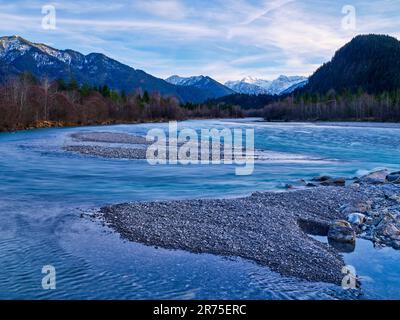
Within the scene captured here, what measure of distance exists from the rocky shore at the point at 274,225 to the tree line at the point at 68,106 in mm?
66986

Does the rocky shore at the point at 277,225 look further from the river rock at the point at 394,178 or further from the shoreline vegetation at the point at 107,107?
the shoreline vegetation at the point at 107,107

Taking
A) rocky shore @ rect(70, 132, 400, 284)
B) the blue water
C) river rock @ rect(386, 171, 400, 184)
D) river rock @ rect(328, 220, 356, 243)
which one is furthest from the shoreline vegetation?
river rock @ rect(328, 220, 356, 243)

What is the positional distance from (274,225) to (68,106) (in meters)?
97.6

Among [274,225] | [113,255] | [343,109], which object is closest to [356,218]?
[274,225]

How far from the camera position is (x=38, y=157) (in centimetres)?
3634

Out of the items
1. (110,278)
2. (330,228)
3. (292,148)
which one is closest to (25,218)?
(110,278)

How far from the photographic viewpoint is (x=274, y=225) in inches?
593

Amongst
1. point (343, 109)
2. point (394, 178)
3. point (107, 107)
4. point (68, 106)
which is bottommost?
point (394, 178)

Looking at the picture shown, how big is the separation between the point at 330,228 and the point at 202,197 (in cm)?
744

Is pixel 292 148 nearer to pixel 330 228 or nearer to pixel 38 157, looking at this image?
pixel 38 157

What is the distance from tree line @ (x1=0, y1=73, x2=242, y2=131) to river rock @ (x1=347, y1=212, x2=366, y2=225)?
71.0 metres

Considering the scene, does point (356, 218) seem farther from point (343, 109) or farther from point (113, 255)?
point (343, 109)

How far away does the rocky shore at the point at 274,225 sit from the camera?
12.1 m

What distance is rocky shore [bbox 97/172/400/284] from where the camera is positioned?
39.7 ft
